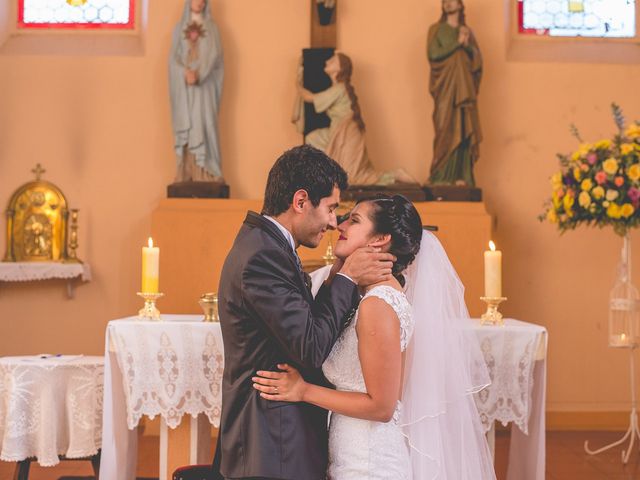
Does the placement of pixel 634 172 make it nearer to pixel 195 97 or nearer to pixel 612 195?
pixel 612 195

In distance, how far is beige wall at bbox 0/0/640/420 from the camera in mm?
7402

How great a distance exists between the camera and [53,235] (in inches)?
288

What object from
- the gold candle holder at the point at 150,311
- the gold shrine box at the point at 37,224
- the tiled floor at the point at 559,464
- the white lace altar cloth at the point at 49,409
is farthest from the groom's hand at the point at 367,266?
the gold shrine box at the point at 37,224

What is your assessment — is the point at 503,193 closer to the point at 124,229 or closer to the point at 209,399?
the point at 124,229

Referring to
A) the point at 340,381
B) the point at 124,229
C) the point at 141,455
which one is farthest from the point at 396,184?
the point at 340,381

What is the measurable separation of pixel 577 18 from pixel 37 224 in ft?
16.9

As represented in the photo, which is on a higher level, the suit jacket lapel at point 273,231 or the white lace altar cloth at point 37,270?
the suit jacket lapel at point 273,231

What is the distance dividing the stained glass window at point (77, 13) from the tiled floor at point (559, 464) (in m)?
3.78

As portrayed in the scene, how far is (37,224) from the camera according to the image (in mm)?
7336

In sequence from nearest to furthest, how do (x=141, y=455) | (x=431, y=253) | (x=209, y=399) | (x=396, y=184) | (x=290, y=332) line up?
1. (x=290, y=332)
2. (x=431, y=253)
3. (x=209, y=399)
4. (x=141, y=455)
5. (x=396, y=184)

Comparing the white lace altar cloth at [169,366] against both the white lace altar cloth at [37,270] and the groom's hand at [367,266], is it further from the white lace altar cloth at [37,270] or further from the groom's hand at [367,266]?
the white lace altar cloth at [37,270]

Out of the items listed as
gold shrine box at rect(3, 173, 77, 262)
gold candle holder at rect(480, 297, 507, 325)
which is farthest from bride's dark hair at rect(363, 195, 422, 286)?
gold shrine box at rect(3, 173, 77, 262)

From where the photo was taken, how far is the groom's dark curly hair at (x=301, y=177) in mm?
2457

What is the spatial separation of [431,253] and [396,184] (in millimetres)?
3977
